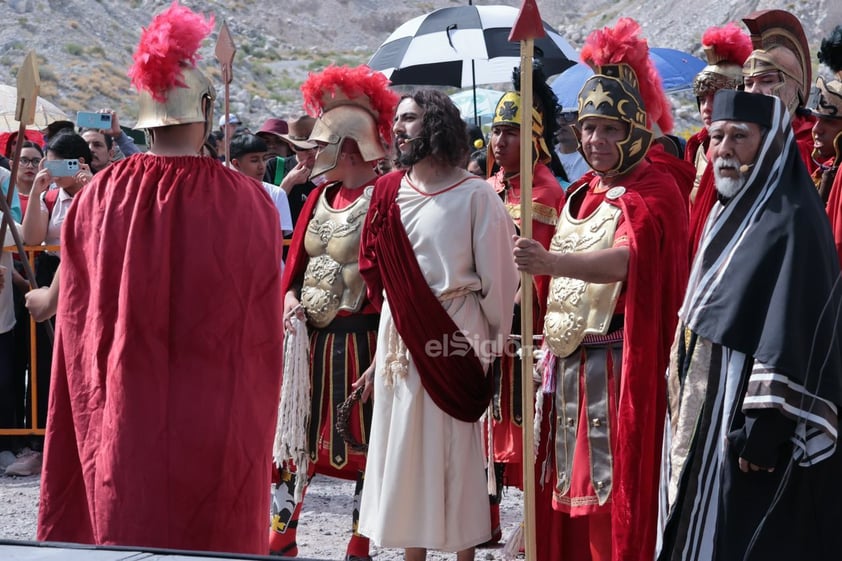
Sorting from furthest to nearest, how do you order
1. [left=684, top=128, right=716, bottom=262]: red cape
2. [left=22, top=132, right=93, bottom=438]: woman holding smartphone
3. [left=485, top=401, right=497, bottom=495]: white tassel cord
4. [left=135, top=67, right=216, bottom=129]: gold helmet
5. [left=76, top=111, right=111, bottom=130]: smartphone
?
[left=76, top=111, right=111, bottom=130]: smartphone → [left=22, top=132, right=93, bottom=438]: woman holding smartphone → [left=485, top=401, right=497, bottom=495]: white tassel cord → [left=684, top=128, right=716, bottom=262]: red cape → [left=135, top=67, right=216, bottom=129]: gold helmet

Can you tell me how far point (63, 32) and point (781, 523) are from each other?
38.4m

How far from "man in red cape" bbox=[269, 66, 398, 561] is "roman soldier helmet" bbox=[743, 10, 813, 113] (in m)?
1.72

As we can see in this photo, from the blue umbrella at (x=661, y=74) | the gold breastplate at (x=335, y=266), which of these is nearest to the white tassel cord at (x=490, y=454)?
the gold breastplate at (x=335, y=266)

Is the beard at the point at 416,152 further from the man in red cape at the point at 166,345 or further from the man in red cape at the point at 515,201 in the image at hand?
the man in red cape at the point at 166,345

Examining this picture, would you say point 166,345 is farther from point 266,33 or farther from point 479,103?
point 266,33

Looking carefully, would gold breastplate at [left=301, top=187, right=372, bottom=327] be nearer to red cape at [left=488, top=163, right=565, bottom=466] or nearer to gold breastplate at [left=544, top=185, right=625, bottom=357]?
red cape at [left=488, top=163, right=565, bottom=466]

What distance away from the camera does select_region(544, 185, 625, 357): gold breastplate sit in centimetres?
493

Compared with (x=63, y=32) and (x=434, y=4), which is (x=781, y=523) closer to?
(x=63, y=32)

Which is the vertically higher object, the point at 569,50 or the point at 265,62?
the point at 265,62

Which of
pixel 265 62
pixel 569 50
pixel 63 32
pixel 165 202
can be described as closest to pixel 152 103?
pixel 165 202

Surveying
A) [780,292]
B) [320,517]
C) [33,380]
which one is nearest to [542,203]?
[780,292]

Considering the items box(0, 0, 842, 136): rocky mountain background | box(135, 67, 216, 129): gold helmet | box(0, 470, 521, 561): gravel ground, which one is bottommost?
box(0, 470, 521, 561): gravel ground

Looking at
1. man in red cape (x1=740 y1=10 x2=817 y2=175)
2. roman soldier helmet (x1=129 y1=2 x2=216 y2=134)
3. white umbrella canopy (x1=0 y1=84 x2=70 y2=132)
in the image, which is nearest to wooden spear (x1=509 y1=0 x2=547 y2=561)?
roman soldier helmet (x1=129 y1=2 x2=216 y2=134)

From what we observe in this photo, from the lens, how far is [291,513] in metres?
5.91
